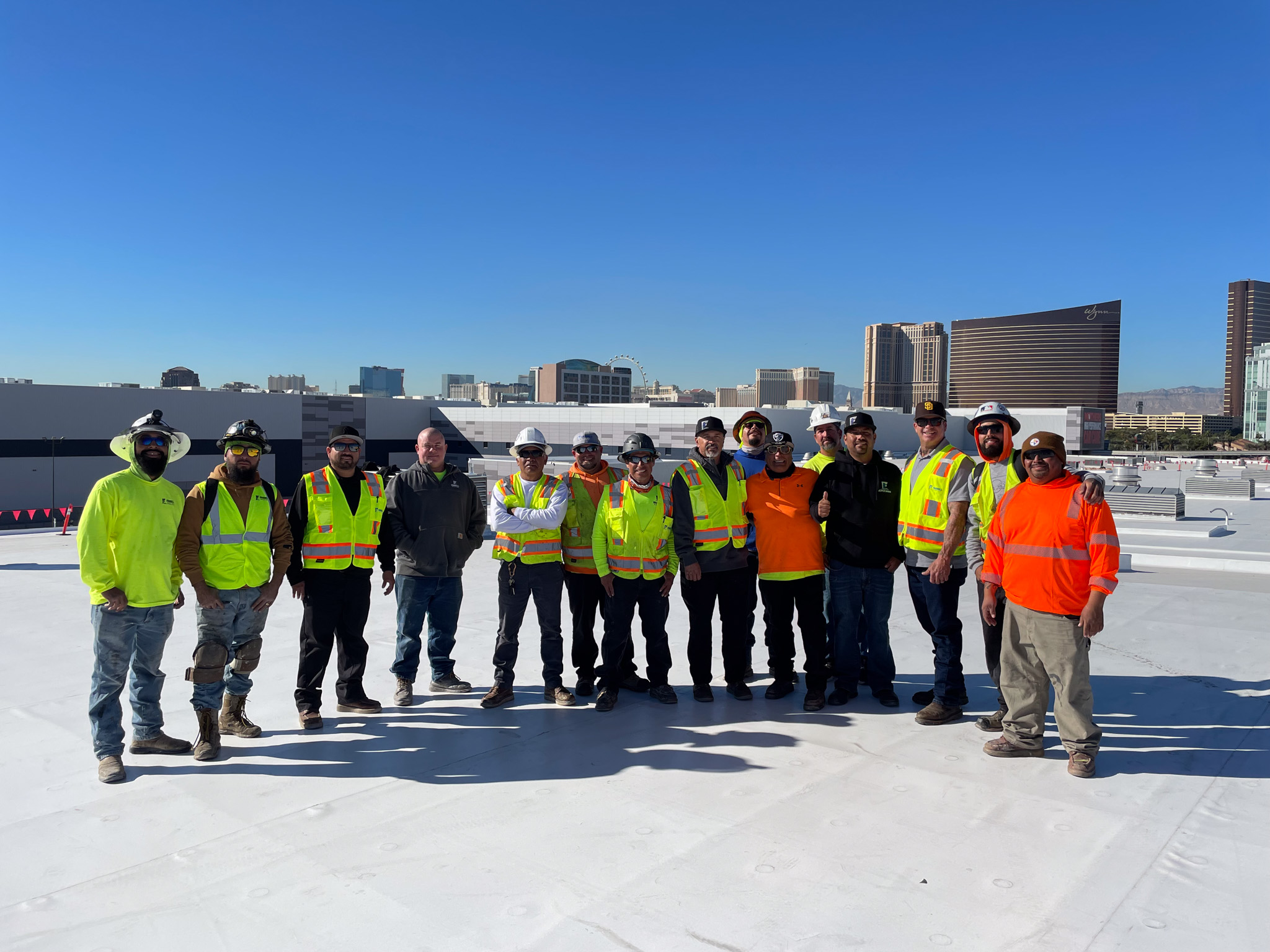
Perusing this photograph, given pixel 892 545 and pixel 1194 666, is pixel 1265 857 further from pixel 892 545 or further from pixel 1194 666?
pixel 1194 666

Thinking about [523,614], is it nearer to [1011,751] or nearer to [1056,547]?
[1011,751]

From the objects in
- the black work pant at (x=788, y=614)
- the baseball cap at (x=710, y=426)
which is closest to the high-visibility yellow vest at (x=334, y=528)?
the baseball cap at (x=710, y=426)

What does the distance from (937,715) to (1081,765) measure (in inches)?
34.3

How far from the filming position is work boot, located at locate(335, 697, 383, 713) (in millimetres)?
4988

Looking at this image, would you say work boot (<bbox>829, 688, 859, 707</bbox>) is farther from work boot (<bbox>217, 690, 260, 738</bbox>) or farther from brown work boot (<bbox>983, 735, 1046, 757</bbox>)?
work boot (<bbox>217, 690, 260, 738</bbox>)

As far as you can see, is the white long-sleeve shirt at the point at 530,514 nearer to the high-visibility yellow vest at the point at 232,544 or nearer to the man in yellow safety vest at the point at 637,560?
the man in yellow safety vest at the point at 637,560

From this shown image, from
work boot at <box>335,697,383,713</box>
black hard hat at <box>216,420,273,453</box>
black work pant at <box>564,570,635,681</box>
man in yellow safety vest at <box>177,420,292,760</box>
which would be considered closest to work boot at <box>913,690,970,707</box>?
black work pant at <box>564,570,635,681</box>

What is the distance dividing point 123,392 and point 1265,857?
112 feet

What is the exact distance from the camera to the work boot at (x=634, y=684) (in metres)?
5.50

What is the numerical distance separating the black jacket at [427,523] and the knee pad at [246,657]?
3.41 feet

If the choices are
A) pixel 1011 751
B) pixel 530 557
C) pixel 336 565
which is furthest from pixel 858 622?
pixel 336 565

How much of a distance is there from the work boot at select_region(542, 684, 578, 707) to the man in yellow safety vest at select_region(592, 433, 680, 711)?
0.16 m

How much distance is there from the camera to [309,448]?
113ft

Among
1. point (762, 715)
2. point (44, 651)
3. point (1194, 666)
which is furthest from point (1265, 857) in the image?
point (44, 651)
